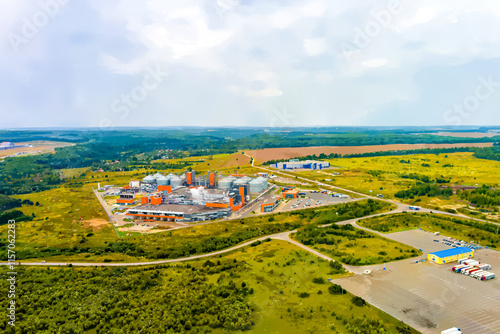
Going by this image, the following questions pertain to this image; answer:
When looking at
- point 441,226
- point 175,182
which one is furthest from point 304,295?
point 175,182

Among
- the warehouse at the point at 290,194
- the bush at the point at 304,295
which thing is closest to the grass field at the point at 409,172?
the warehouse at the point at 290,194

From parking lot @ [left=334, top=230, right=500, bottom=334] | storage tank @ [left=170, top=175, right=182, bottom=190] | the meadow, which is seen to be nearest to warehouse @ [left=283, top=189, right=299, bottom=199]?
the meadow

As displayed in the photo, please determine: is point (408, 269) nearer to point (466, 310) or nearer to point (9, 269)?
point (466, 310)

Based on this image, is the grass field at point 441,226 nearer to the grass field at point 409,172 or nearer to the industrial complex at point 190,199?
the grass field at point 409,172

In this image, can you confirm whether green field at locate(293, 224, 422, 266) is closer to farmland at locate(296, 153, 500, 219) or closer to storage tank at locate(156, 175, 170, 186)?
farmland at locate(296, 153, 500, 219)

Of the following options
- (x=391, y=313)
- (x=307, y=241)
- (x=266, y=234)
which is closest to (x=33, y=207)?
(x=266, y=234)

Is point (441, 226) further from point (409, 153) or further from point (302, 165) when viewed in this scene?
point (409, 153)
